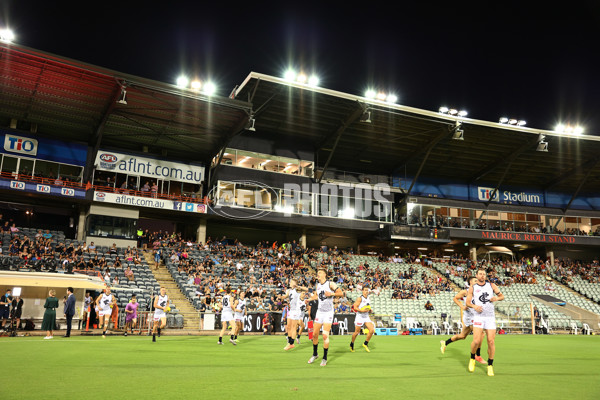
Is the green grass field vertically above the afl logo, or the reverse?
the afl logo

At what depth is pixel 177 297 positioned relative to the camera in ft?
98.8

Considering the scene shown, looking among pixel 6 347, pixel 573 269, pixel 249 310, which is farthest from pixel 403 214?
pixel 6 347

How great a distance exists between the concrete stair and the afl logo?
8.08 meters

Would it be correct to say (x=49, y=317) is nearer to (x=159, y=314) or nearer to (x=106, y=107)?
(x=159, y=314)

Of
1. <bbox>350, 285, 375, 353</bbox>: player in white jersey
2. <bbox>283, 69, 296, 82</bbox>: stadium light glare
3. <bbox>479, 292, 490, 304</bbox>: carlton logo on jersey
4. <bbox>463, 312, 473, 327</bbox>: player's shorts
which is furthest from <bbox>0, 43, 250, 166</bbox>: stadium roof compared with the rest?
<bbox>479, 292, 490, 304</bbox>: carlton logo on jersey

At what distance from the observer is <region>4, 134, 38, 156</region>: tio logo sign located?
3438cm

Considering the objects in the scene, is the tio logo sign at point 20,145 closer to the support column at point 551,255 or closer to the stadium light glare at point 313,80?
the stadium light glare at point 313,80

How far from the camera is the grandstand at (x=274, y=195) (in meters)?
30.6

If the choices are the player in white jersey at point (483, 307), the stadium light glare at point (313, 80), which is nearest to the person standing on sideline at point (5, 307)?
the player in white jersey at point (483, 307)

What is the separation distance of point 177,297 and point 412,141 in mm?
27071

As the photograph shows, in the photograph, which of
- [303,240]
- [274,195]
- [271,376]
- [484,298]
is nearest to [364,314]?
[484,298]

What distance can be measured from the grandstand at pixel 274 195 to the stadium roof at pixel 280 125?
0.56ft

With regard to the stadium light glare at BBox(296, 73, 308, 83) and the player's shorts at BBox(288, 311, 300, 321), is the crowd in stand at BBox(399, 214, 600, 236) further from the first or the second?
the player's shorts at BBox(288, 311, 300, 321)

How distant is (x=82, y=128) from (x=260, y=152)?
50.1 feet
